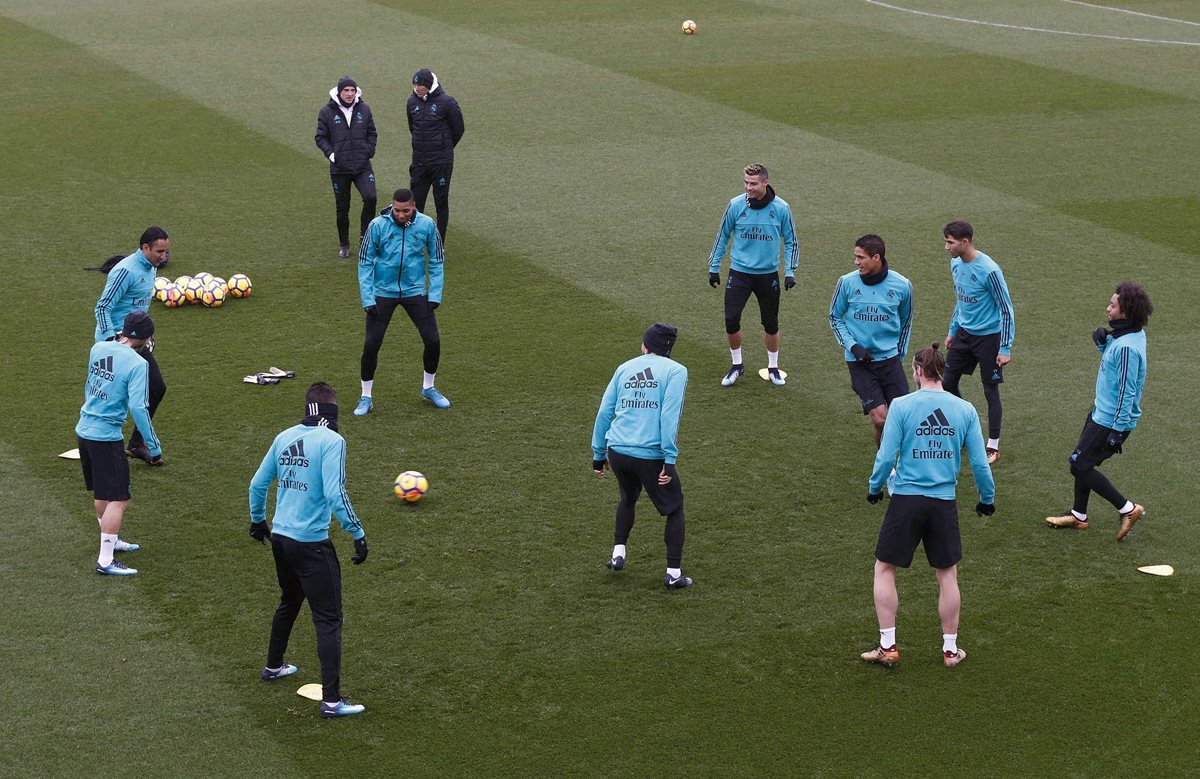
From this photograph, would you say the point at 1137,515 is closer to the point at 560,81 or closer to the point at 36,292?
the point at 36,292

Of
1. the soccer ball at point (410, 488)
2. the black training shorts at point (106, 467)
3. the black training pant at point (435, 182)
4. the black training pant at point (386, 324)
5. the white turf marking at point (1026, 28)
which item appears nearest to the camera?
the black training shorts at point (106, 467)

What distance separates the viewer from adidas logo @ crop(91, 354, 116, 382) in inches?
438

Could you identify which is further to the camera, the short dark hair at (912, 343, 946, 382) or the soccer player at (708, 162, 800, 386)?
the soccer player at (708, 162, 800, 386)

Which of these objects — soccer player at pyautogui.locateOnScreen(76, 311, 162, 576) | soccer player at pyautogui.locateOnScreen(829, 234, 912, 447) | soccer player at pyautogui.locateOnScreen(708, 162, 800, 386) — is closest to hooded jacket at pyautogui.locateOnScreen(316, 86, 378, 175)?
soccer player at pyautogui.locateOnScreen(708, 162, 800, 386)

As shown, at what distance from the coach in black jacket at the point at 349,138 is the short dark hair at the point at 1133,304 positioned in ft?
34.7

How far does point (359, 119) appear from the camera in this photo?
19062mm

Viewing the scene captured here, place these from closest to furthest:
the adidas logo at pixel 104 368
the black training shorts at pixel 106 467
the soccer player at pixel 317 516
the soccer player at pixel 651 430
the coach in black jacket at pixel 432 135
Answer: the soccer player at pixel 317 516
the soccer player at pixel 651 430
the adidas logo at pixel 104 368
the black training shorts at pixel 106 467
the coach in black jacket at pixel 432 135

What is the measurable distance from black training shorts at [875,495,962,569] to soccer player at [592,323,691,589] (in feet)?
5.72

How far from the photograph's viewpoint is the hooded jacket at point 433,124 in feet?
63.1

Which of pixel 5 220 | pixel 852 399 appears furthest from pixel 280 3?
pixel 852 399

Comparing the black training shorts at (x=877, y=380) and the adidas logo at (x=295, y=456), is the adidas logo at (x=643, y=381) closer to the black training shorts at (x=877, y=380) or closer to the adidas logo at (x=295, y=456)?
the adidas logo at (x=295, y=456)

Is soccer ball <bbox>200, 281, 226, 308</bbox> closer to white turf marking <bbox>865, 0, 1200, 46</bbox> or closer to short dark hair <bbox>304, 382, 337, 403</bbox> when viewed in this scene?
short dark hair <bbox>304, 382, 337, 403</bbox>

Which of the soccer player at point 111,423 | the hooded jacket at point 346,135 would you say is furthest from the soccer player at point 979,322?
the hooded jacket at point 346,135

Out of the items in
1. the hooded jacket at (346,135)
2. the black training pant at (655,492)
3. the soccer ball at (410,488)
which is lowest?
the soccer ball at (410,488)
